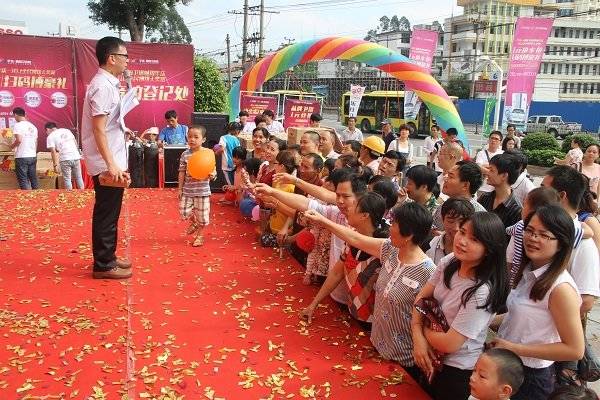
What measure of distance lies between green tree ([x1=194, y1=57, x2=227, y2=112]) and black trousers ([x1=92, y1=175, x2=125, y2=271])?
11756mm

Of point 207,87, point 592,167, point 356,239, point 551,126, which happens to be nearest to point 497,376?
point 356,239

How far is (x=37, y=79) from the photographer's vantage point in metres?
11.4

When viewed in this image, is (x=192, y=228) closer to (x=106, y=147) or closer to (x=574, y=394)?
(x=106, y=147)

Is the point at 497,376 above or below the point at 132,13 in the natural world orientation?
below

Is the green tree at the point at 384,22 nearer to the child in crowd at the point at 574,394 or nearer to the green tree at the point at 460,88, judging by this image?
the green tree at the point at 460,88

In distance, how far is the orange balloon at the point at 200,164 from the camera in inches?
204

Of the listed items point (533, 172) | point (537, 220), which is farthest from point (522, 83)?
point (537, 220)

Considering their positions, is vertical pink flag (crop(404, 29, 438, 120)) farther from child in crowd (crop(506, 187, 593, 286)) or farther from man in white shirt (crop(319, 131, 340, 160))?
child in crowd (crop(506, 187, 593, 286))

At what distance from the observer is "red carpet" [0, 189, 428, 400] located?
2771mm

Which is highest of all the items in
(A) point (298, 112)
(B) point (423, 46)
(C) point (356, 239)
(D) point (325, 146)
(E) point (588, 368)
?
(B) point (423, 46)

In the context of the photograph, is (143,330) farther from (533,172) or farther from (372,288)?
(533,172)

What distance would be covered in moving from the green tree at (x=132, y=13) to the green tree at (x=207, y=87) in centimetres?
965

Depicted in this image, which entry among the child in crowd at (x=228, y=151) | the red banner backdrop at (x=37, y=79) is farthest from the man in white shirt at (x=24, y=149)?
the child in crowd at (x=228, y=151)

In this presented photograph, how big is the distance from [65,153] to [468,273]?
27.1 feet
